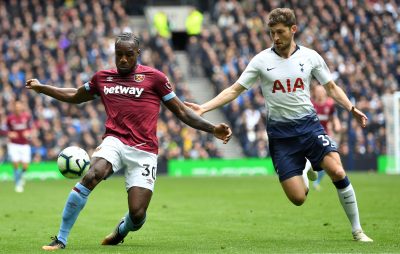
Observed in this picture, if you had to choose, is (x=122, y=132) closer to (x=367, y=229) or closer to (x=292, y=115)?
(x=292, y=115)

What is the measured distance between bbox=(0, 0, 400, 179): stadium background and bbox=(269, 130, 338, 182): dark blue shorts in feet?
74.2

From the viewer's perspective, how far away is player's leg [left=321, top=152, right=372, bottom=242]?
37.8 feet

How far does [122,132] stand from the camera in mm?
11164

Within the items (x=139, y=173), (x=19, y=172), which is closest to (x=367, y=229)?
(x=139, y=173)

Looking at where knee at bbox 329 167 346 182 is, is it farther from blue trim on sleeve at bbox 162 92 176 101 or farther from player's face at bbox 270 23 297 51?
blue trim on sleeve at bbox 162 92 176 101

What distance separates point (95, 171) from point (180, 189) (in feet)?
49.5

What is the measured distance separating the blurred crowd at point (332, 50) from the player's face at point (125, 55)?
25.7 metres

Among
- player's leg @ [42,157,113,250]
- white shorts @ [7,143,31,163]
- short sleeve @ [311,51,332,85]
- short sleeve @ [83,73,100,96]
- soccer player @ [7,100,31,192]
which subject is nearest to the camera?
player's leg @ [42,157,113,250]

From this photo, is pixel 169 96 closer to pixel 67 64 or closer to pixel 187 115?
pixel 187 115

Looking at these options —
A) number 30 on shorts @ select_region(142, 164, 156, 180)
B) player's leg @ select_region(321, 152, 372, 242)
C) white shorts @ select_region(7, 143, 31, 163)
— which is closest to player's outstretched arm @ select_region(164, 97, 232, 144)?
number 30 on shorts @ select_region(142, 164, 156, 180)

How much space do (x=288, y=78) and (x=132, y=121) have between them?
2045 mm

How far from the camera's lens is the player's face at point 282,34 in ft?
37.8

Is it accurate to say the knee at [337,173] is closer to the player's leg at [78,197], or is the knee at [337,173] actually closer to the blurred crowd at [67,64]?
the player's leg at [78,197]

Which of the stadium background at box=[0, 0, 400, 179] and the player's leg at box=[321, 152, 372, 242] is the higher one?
the player's leg at box=[321, 152, 372, 242]
